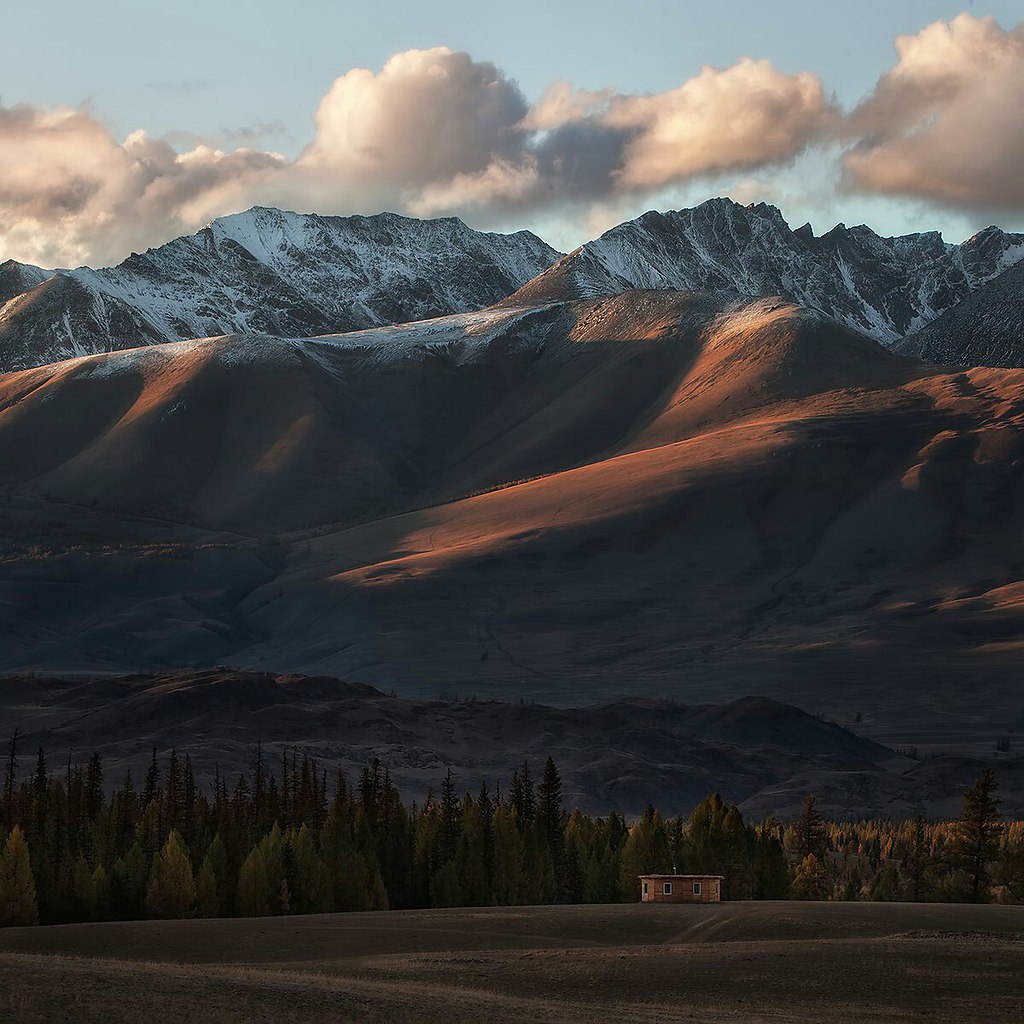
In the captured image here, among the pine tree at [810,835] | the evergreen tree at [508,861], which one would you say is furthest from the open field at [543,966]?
the pine tree at [810,835]

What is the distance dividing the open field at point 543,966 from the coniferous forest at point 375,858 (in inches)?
602

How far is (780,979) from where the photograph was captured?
61.7 m

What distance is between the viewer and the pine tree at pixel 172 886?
312 ft

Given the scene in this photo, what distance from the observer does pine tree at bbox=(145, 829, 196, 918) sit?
312ft

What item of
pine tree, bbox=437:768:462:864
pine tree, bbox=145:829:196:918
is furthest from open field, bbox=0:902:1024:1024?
pine tree, bbox=437:768:462:864

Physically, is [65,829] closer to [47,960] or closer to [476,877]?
[476,877]

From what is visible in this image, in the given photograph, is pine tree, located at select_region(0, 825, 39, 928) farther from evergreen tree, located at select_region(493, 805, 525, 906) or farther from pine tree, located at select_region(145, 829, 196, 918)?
evergreen tree, located at select_region(493, 805, 525, 906)

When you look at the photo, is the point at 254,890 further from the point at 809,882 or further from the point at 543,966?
the point at 543,966

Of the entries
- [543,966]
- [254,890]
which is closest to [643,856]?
[254,890]

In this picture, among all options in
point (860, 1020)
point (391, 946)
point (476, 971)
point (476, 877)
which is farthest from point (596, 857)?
point (860, 1020)

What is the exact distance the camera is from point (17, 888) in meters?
92.3

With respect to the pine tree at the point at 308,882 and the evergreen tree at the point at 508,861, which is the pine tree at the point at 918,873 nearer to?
the evergreen tree at the point at 508,861

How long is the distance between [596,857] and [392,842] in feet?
45.8

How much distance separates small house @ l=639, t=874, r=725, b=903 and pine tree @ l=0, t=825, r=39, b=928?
3095cm
